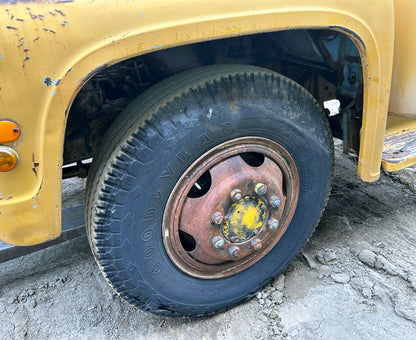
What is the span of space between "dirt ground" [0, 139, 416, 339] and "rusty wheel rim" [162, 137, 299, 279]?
34 cm

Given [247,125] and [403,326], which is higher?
[247,125]

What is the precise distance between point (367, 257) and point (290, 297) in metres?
0.57

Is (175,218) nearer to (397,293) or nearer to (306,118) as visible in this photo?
(306,118)

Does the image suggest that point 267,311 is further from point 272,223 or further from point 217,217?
point 217,217

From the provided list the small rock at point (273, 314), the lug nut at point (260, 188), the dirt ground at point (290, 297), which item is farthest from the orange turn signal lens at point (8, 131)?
the small rock at point (273, 314)

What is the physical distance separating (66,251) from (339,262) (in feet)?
6.16

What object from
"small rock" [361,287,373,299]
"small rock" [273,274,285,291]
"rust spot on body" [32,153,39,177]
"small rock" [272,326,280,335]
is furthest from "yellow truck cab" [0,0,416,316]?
"small rock" [361,287,373,299]

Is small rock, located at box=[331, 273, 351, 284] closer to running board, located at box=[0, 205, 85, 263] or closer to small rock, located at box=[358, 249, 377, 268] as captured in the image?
small rock, located at box=[358, 249, 377, 268]

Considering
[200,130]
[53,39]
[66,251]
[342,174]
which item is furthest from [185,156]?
[342,174]

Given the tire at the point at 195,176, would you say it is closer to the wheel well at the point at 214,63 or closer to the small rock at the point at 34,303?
the wheel well at the point at 214,63

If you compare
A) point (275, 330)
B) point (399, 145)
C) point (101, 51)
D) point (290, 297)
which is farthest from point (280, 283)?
point (101, 51)

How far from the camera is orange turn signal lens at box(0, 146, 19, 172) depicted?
1053 millimetres

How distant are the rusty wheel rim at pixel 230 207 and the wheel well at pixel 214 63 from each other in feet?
1.94

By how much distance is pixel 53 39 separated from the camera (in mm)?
985
